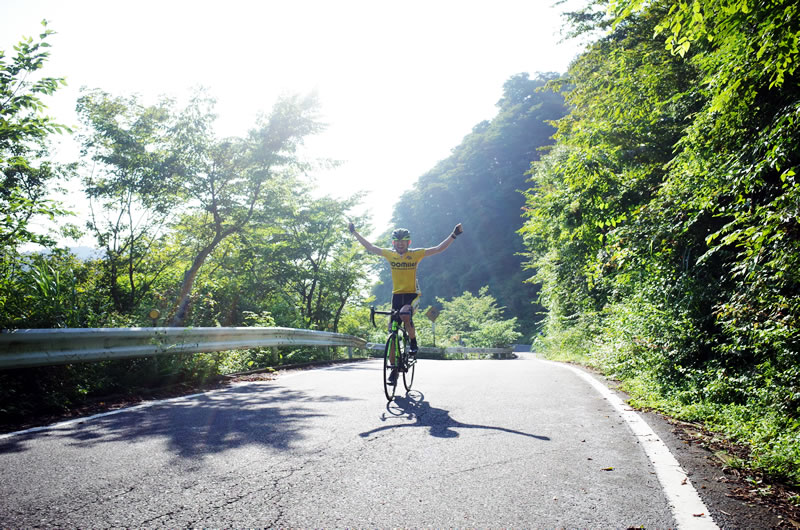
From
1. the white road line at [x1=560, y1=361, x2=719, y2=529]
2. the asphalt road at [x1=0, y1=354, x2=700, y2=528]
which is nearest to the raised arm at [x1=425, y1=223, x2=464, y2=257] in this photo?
the asphalt road at [x1=0, y1=354, x2=700, y2=528]

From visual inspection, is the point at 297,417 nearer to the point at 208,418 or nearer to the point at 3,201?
the point at 208,418

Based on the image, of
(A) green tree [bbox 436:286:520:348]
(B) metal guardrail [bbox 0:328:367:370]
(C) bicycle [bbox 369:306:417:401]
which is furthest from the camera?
(A) green tree [bbox 436:286:520:348]

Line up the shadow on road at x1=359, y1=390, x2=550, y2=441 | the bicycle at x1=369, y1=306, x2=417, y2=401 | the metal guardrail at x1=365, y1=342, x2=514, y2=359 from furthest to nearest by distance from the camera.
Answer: the metal guardrail at x1=365, y1=342, x2=514, y2=359 → the bicycle at x1=369, y1=306, x2=417, y2=401 → the shadow on road at x1=359, y1=390, x2=550, y2=441

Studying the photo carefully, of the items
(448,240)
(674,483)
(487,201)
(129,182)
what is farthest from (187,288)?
(487,201)

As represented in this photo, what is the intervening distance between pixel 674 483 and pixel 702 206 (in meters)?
3.22

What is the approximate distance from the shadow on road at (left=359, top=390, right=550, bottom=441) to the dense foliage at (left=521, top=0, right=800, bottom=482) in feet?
6.93

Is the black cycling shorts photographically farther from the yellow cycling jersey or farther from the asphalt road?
the asphalt road

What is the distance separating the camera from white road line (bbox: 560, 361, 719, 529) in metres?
2.27

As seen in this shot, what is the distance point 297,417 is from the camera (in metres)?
4.39

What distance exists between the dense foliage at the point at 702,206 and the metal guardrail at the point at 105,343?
19.6ft

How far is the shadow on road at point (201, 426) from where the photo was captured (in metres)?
3.38

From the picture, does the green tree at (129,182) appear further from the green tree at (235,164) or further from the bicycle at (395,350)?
the bicycle at (395,350)

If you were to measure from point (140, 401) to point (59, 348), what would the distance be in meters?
1.01

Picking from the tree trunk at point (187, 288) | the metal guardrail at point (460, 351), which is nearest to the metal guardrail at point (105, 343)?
the tree trunk at point (187, 288)
